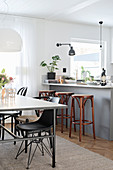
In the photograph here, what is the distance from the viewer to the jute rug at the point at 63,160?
2.92 m

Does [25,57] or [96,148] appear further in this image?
[25,57]

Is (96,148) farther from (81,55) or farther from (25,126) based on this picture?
(81,55)

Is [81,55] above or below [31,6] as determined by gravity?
below

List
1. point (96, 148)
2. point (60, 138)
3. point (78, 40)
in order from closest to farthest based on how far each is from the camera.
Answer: point (96, 148)
point (60, 138)
point (78, 40)

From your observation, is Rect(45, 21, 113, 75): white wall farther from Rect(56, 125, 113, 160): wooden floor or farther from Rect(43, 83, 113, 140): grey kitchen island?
Rect(56, 125, 113, 160): wooden floor

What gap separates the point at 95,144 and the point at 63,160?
0.95 metres

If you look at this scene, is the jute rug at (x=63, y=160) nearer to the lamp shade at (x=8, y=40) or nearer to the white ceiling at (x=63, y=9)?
the lamp shade at (x=8, y=40)

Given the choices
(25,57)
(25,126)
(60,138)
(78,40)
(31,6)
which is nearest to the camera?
(25,126)

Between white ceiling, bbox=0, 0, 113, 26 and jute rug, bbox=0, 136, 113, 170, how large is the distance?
117 inches

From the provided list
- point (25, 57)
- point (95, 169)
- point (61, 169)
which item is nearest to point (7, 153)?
point (61, 169)

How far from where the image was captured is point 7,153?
346cm

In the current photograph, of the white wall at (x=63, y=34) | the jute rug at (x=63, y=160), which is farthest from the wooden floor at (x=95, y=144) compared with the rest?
the white wall at (x=63, y=34)

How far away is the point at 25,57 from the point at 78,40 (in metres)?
1.72

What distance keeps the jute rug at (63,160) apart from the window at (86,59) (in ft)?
12.1
